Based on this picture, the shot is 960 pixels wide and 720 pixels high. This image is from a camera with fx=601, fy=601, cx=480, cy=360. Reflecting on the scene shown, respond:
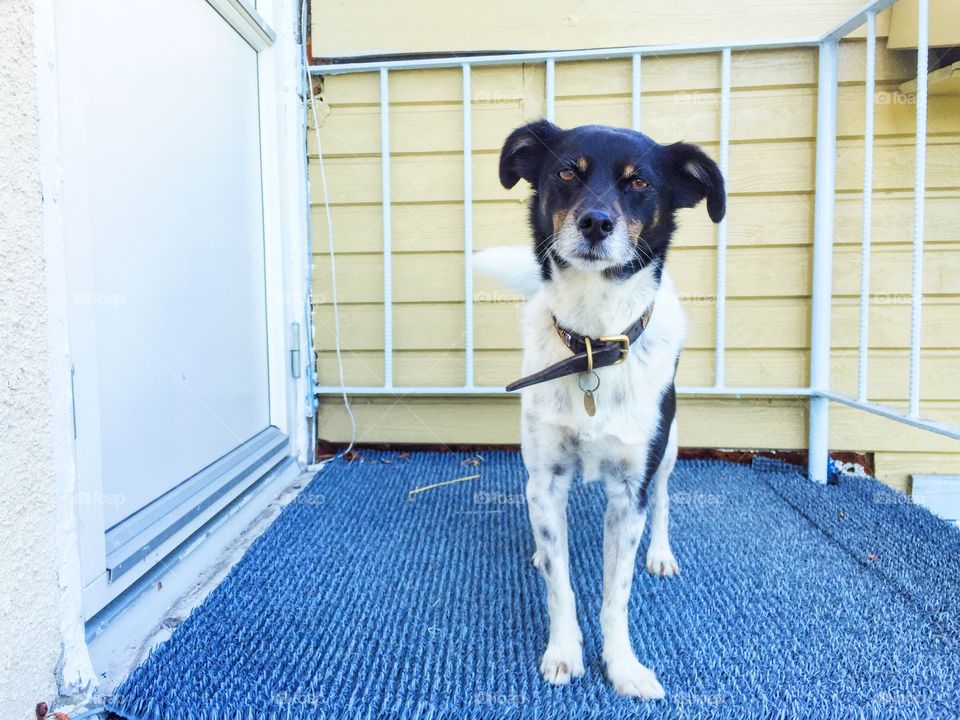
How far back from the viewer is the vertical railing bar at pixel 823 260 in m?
2.23

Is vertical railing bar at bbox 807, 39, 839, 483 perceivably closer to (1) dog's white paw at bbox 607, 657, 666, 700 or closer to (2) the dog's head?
(2) the dog's head

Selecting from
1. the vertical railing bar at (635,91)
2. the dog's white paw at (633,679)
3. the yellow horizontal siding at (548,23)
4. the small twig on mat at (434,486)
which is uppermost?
the yellow horizontal siding at (548,23)

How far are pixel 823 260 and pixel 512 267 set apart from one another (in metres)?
1.39

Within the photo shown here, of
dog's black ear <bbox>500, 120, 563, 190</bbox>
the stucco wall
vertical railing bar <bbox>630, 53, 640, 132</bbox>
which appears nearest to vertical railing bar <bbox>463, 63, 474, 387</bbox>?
vertical railing bar <bbox>630, 53, 640, 132</bbox>

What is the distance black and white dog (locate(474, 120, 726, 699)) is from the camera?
1219mm

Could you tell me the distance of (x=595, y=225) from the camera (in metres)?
1.18

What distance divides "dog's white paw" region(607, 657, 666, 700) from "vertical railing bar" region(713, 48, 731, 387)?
5.11ft

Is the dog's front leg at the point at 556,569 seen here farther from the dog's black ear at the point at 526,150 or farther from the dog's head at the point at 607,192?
the dog's black ear at the point at 526,150

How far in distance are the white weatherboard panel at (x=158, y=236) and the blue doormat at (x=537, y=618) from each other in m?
0.40

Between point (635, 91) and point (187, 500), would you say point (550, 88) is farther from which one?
point (187, 500)

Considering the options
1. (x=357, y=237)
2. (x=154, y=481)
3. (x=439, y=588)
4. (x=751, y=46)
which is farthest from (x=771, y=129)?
(x=154, y=481)

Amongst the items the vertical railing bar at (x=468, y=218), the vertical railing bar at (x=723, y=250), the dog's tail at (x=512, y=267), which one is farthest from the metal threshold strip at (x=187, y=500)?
the vertical railing bar at (x=723, y=250)

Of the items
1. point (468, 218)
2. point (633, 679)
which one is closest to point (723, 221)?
point (468, 218)

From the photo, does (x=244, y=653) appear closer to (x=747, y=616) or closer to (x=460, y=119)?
(x=747, y=616)
